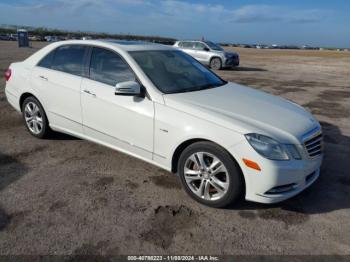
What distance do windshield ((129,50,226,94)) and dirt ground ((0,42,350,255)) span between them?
3.82 ft

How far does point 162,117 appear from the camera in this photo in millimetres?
3566

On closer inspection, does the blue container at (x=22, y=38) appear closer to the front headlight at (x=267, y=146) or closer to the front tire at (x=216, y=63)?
the front tire at (x=216, y=63)

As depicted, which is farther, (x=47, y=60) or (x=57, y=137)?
(x=57, y=137)

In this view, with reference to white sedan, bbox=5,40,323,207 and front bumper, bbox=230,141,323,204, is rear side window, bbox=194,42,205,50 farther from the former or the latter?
front bumper, bbox=230,141,323,204

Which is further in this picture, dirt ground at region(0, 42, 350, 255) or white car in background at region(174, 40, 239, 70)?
white car in background at region(174, 40, 239, 70)

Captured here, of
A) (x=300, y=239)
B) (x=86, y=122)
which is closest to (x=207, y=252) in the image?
(x=300, y=239)

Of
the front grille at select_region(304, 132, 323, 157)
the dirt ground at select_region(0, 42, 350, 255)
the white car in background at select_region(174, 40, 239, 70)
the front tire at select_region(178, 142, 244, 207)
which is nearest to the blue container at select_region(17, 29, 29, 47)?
the white car in background at select_region(174, 40, 239, 70)

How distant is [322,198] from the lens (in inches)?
147

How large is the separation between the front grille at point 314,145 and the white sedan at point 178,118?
0.01m

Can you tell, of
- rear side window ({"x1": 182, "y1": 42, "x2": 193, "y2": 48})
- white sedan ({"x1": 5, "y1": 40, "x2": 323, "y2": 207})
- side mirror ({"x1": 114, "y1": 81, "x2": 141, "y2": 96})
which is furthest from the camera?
rear side window ({"x1": 182, "y1": 42, "x2": 193, "y2": 48})

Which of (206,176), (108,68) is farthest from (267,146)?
(108,68)

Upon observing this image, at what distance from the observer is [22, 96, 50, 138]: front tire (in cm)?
495

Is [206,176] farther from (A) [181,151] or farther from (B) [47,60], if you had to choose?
(B) [47,60]

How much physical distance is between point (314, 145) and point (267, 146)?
0.76 metres
